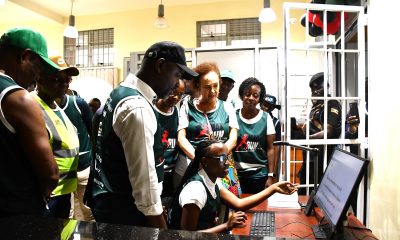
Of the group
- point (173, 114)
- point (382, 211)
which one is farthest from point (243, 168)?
point (382, 211)

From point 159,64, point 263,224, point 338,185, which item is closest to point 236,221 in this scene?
point 263,224

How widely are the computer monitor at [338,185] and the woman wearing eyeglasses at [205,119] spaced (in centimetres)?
78

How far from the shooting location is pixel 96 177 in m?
1.35

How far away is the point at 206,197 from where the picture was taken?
165cm

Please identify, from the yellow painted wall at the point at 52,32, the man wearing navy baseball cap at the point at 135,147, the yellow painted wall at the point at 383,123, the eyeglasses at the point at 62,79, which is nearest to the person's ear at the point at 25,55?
the man wearing navy baseball cap at the point at 135,147

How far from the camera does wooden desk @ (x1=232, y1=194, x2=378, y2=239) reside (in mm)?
1463

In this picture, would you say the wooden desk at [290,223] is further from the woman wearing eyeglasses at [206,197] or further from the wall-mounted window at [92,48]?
the wall-mounted window at [92,48]

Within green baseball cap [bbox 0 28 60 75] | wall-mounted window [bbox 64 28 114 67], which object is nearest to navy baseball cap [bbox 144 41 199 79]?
green baseball cap [bbox 0 28 60 75]

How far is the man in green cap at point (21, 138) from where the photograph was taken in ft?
3.61

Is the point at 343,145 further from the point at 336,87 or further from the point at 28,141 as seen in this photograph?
the point at 28,141

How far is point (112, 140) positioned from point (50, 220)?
0.53 meters

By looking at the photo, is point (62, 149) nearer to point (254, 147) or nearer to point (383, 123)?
point (254, 147)

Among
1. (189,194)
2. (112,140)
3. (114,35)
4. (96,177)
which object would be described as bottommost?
(189,194)

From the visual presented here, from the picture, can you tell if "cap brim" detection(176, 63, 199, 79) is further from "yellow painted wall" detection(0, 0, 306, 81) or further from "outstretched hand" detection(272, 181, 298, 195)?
"yellow painted wall" detection(0, 0, 306, 81)
